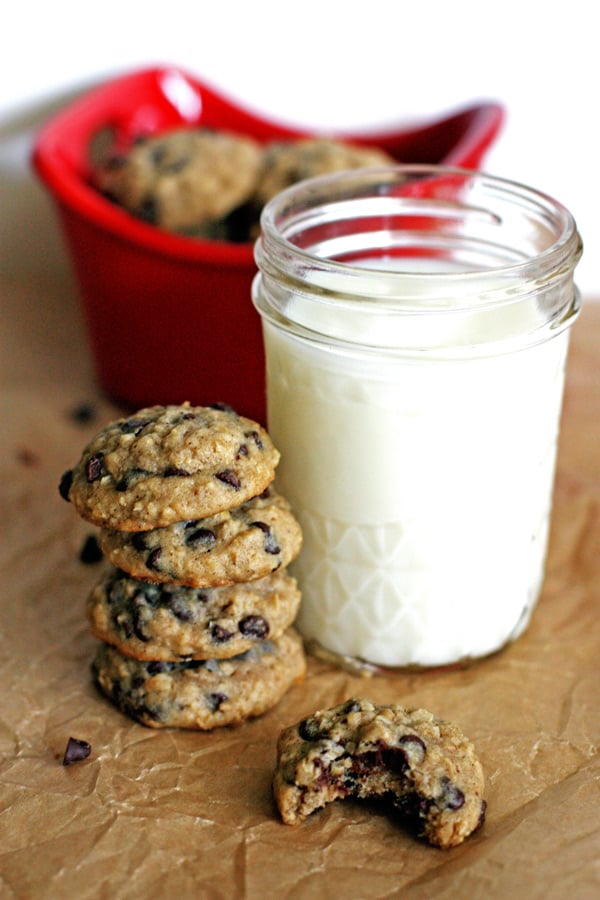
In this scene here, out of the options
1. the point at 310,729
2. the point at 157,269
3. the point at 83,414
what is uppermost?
the point at 157,269

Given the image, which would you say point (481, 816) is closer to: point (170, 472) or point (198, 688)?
point (198, 688)

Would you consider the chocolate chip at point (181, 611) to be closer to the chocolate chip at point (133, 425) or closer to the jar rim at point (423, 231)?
the chocolate chip at point (133, 425)

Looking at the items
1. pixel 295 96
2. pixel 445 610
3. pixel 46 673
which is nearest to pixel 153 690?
pixel 46 673

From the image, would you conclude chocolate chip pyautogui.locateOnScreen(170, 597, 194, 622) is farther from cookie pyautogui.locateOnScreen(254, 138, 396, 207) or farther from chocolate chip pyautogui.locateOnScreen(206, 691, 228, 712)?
cookie pyautogui.locateOnScreen(254, 138, 396, 207)

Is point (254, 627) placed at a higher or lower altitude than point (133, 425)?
lower

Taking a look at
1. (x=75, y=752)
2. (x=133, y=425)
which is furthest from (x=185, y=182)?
(x=75, y=752)

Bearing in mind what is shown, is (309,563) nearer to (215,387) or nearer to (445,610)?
(445,610)

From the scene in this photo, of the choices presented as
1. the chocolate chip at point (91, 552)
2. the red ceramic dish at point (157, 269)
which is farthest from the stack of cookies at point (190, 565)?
the red ceramic dish at point (157, 269)
